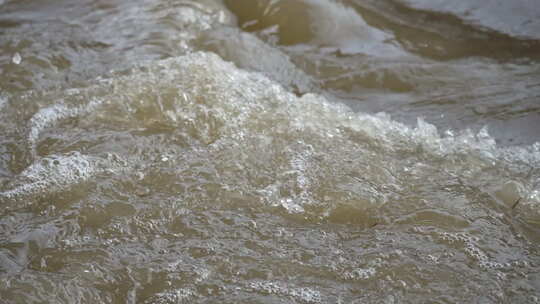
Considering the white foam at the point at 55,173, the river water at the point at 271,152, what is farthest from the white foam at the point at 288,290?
the white foam at the point at 55,173

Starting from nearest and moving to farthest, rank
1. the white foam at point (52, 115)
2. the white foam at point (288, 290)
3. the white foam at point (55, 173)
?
1. the white foam at point (288, 290)
2. the white foam at point (55, 173)
3. the white foam at point (52, 115)

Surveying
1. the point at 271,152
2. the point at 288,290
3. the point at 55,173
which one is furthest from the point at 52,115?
the point at 288,290

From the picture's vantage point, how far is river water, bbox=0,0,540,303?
1.96 m

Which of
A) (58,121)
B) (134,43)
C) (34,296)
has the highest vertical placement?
(134,43)

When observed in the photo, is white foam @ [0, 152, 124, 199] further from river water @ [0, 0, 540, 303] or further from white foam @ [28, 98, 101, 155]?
white foam @ [28, 98, 101, 155]

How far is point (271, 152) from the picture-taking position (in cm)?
251

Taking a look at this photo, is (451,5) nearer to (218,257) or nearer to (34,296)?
(218,257)

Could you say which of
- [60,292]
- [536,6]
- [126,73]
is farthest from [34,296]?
[536,6]

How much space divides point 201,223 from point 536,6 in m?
2.54

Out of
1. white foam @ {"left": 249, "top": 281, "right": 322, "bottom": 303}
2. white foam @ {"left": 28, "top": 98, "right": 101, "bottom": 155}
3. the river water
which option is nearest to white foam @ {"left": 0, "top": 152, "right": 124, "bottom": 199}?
the river water

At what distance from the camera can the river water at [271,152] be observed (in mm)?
1964

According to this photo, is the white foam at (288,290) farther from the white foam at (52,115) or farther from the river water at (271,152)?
the white foam at (52,115)

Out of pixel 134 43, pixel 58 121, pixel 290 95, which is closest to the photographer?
pixel 58 121

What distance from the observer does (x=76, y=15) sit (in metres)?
3.74
